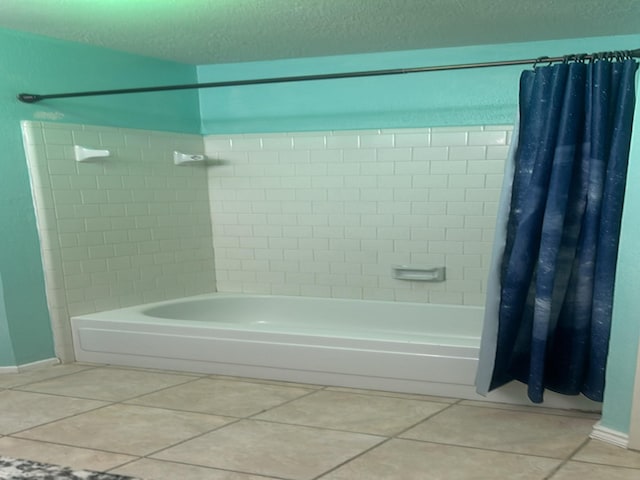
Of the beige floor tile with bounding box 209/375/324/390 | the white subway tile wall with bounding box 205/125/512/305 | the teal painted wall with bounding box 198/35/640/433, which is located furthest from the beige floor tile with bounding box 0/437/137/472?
the teal painted wall with bounding box 198/35/640/433

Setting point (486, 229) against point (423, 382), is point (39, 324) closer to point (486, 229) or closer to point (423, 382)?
point (423, 382)

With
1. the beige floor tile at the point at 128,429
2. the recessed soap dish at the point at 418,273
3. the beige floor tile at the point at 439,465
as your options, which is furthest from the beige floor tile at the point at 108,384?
the recessed soap dish at the point at 418,273

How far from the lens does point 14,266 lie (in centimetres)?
306

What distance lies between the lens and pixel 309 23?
2.89 m

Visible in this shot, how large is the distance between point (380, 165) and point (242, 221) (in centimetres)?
108

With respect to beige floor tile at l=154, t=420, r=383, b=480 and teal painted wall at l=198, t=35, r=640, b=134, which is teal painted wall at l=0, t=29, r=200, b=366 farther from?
beige floor tile at l=154, t=420, r=383, b=480

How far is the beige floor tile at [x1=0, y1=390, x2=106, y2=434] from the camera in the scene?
2429 mm

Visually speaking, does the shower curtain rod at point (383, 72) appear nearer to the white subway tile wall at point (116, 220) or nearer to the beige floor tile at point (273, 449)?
the white subway tile wall at point (116, 220)

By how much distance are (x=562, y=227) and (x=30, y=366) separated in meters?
2.81

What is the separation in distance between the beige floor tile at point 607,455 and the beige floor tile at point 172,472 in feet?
3.67

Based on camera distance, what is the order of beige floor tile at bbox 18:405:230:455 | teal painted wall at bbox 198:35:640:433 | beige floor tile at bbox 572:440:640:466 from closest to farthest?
beige floor tile at bbox 572:440:640:466
beige floor tile at bbox 18:405:230:455
teal painted wall at bbox 198:35:640:433

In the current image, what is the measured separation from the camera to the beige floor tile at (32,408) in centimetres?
243

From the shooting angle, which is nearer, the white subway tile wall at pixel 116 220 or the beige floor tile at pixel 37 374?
the beige floor tile at pixel 37 374

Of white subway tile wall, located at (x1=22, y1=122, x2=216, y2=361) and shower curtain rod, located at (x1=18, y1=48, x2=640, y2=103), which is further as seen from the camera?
white subway tile wall, located at (x1=22, y1=122, x2=216, y2=361)
